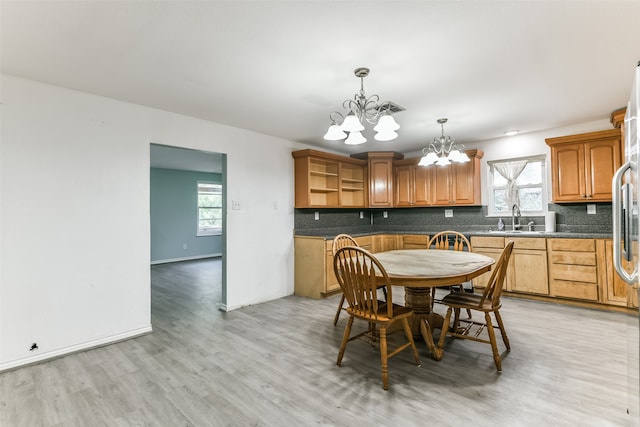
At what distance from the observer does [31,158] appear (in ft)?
8.27

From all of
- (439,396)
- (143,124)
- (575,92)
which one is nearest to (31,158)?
(143,124)

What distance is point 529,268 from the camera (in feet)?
13.2

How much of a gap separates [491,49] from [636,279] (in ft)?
5.56

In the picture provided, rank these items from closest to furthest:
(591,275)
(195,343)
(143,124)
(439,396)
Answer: (439,396) → (195,343) → (143,124) → (591,275)

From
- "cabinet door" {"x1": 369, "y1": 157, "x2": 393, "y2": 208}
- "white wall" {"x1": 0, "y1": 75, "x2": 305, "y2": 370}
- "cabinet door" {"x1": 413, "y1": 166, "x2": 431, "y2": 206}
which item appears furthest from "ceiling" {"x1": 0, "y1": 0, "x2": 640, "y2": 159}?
"cabinet door" {"x1": 369, "y1": 157, "x2": 393, "y2": 208}

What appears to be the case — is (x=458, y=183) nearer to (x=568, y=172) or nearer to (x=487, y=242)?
(x=487, y=242)

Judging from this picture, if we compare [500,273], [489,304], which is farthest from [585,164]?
[489,304]

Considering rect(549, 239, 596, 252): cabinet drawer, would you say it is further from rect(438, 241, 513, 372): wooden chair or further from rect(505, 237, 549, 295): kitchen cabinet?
rect(438, 241, 513, 372): wooden chair

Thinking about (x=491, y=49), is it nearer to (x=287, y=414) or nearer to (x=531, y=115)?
(x=531, y=115)

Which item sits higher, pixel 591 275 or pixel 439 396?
pixel 591 275

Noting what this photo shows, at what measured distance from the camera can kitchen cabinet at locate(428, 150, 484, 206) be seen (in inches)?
189

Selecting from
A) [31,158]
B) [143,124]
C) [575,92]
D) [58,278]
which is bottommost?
[58,278]

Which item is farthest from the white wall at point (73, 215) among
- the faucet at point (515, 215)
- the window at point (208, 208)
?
the window at point (208, 208)

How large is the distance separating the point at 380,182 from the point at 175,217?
5306 millimetres
